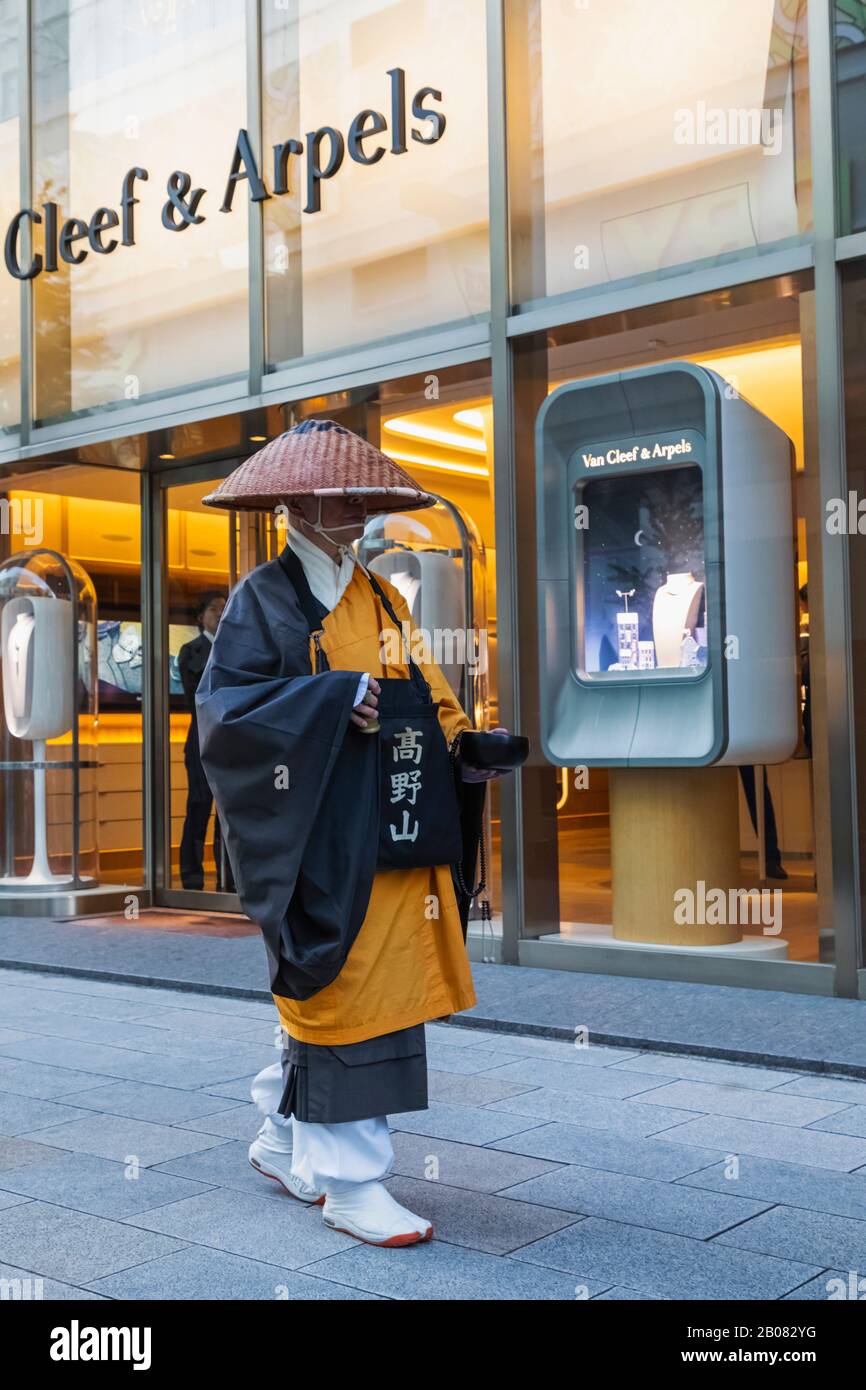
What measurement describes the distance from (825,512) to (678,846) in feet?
5.81

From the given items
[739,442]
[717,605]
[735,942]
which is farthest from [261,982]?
[739,442]

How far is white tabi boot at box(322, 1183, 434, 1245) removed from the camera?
352 cm

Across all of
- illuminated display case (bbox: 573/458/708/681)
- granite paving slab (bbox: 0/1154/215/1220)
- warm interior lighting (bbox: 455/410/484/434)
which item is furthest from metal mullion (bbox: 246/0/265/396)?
granite paving slab (bbox: 0/1154/215/1220)

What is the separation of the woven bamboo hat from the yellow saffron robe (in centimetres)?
29

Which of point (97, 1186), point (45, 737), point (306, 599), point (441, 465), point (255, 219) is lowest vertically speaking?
Answer: point (97, 1186)

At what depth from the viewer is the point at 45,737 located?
10438 millimetres

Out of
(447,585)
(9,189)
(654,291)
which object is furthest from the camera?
(9,189)

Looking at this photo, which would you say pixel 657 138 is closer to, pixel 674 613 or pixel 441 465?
pixel 441 465

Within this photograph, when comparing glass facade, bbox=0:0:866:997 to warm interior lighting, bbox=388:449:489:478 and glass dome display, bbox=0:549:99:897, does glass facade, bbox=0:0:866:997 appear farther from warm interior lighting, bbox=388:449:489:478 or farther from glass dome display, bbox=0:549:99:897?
glass dome display, bbox=0:549:99:897

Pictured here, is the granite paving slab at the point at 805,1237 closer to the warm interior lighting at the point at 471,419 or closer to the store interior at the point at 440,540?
the store interior at the point at 440,540

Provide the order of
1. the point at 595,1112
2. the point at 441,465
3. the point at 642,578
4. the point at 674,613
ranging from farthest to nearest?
1. the point at 441,465
2. the point at 642,578
3. the point at 674,613
4. the point at 595,1112

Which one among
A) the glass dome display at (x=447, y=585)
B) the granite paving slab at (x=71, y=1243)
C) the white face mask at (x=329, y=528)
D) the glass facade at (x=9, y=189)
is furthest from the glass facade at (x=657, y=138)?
the granite paving slab at (x=71, y=1243)

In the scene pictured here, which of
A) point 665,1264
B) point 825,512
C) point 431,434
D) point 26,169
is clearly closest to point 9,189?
point 26,169

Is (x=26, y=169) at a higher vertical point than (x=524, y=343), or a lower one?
higher
